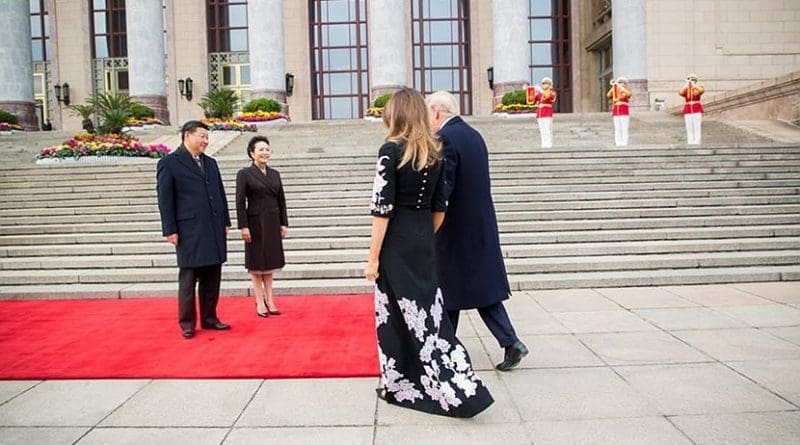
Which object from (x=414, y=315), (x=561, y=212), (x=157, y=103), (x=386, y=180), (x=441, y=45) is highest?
(x=441, y=45)

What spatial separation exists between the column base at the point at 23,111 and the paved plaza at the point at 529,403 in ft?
77.6

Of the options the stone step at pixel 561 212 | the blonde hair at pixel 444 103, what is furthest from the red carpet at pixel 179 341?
the stone step at pixel 561 212

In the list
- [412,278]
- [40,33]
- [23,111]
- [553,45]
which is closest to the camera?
[412,278]

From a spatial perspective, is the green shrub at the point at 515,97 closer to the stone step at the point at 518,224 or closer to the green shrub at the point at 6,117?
the stone step at the point at 518,224

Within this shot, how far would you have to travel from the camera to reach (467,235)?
4.46 metres

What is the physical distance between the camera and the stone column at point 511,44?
23.4 metres

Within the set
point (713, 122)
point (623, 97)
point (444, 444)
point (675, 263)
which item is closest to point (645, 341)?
point (444, 444)

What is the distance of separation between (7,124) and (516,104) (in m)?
18.1

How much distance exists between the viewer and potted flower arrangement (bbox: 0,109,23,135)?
22.9 m

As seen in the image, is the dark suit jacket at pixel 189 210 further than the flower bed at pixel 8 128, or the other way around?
the flower bed at pixel 8 128

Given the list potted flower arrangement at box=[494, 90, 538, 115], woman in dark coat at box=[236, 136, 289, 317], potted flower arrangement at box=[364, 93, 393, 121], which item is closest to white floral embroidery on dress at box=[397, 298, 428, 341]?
woman in dark coat at box=[236, 136, 289, 317]

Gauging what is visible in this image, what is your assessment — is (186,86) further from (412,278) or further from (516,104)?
(412,278)

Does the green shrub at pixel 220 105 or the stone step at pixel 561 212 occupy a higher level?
the green shrub at pixel 220 105

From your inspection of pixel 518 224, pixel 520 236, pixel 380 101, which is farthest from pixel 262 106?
pixel 520 236
